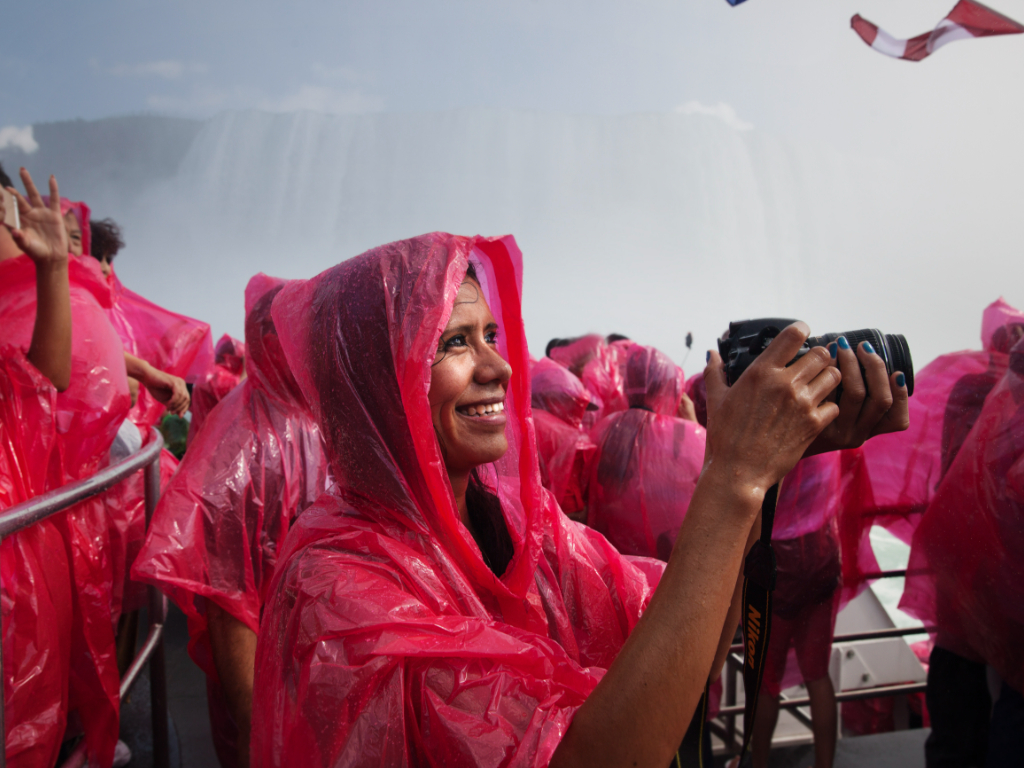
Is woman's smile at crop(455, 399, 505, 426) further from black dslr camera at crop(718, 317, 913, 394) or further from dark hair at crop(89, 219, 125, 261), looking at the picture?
dark hair at crop(89, 219, 125, 261)

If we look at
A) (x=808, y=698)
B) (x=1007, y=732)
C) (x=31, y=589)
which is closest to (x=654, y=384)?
(x=808, y=698)

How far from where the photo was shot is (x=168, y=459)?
293cm

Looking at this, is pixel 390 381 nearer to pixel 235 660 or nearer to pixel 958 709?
pixel 235 660

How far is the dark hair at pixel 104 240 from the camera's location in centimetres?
285

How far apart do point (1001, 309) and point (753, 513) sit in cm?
345

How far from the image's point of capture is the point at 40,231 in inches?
58.6

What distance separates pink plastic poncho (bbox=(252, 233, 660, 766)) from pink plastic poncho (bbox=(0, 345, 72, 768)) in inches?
27.8

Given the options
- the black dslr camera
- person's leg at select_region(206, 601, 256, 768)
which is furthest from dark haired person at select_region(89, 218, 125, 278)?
the black dslr camera

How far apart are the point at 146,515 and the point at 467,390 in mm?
1359

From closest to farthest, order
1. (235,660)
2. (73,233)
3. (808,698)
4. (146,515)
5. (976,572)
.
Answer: (235,660) < (976,572) < (146,515) < (73,233) < (808,698)

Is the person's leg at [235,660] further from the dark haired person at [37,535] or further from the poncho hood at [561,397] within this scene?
the poncho hood at [561,397]

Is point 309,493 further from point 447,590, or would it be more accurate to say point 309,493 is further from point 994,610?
point 994,610

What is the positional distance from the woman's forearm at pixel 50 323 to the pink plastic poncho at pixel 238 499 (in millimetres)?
389

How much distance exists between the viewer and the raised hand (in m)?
1.47
